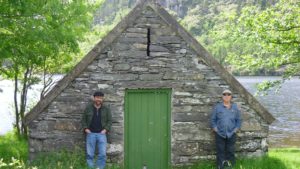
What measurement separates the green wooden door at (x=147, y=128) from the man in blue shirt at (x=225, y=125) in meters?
1.19

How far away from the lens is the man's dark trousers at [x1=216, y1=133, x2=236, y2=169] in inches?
366

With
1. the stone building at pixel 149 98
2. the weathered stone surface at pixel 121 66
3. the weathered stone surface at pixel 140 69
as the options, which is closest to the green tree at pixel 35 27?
the stone building at pixel 149 98

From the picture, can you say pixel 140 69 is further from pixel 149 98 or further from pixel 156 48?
pixel 149 98

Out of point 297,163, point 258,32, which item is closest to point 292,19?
point 258,32

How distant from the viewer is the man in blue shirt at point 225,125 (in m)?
9.16

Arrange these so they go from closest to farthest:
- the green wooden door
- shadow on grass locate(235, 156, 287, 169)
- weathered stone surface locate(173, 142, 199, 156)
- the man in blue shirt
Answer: the man in blue shirt, shadow on grass locate(235, 156, 287, 169), the green wooden door, weathered stone surface locate(173, 142, 199, 156)

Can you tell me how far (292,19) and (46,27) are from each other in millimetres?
8657

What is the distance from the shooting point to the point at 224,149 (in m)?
9.42

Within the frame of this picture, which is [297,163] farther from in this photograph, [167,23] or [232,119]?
[167,23]

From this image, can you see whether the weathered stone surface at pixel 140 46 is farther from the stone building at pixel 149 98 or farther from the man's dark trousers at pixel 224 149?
the man's dark trousers at pixel 224 149

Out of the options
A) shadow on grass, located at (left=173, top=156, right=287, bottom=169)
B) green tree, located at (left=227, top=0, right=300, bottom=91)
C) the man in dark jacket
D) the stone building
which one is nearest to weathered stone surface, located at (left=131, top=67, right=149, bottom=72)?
the stone building

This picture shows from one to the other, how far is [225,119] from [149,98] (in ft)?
6.17

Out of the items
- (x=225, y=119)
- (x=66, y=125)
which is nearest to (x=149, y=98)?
(x=225, y=119)

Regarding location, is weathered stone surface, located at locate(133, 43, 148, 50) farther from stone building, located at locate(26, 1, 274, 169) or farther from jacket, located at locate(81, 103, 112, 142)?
jacket, located at locate(81, 103, 112, 142)
